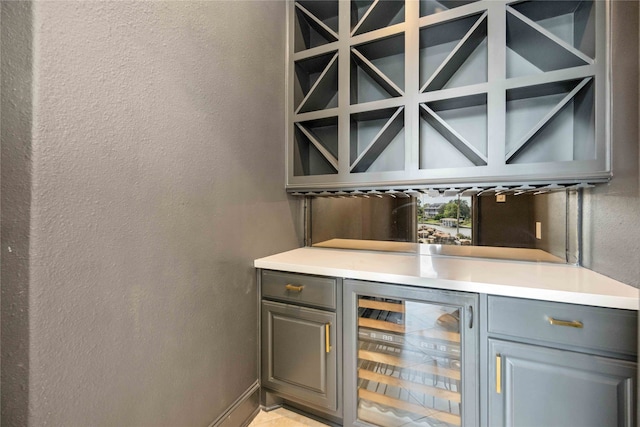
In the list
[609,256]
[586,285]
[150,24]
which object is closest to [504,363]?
[586,285]

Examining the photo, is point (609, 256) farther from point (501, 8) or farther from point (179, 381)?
point (179, 381)

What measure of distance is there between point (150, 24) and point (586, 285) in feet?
6.32

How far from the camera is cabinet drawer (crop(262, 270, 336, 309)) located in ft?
4.69

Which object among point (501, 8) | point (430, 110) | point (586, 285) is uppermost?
point (501, 8)

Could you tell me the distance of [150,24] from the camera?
1.01 m

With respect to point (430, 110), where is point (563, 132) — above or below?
below

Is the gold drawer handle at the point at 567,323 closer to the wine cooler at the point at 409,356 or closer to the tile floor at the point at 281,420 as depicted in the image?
the wine cooler at the point at 409,356

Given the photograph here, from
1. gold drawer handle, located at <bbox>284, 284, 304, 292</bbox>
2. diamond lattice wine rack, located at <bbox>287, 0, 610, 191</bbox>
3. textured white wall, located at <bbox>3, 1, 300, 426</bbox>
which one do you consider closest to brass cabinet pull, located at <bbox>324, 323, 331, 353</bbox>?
gold drawer handle, located at <bbox>284, 284, 304, 292</bbox>

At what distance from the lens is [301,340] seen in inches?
58.5

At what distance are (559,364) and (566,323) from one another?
16 cm

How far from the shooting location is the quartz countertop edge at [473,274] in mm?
1012

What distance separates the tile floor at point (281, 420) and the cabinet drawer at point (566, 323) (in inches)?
43.3

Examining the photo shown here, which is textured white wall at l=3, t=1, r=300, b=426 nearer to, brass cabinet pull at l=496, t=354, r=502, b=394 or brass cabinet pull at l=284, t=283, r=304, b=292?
brass cabinet pull at l=284, t=283, r=304, b=292

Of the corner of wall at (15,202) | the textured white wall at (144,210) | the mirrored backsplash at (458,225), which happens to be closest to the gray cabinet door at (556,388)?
the mirrored backsplash at (458,225)
